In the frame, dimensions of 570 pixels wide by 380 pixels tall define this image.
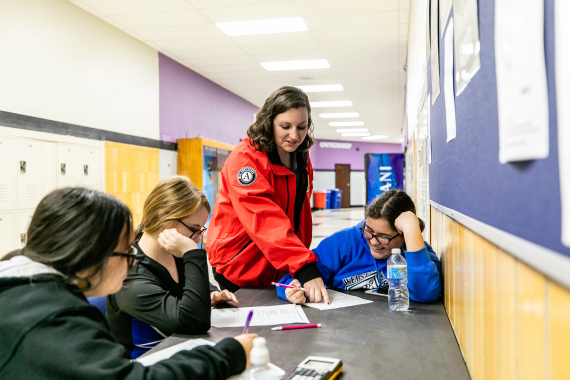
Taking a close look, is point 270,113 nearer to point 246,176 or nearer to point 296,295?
point 246,176

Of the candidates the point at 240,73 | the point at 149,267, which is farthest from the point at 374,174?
the point at 149,267

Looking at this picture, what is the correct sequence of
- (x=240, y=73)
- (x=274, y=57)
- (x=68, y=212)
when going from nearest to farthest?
(x=68, y=212) < (x=274, y=57) < (x=240, y=73)

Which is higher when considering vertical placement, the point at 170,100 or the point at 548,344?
the point at 170,100

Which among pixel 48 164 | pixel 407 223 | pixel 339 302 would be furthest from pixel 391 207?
pixel 48 164

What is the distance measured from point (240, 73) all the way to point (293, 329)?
20.2ft

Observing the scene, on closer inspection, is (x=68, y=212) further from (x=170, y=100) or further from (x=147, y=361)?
(x=170, y=100)

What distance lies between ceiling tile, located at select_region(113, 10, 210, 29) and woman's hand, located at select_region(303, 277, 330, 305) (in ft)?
12.1

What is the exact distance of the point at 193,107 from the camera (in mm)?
6801

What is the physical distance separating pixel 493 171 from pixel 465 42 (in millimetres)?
342

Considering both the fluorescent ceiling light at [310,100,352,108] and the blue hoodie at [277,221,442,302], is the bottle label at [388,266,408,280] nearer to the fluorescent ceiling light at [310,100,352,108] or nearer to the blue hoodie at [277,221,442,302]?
the blue hoodie at [277,221,442,302]

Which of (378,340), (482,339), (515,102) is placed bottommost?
(378,340)

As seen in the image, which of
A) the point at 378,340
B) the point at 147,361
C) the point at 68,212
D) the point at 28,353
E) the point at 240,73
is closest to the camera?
the point at 28,353

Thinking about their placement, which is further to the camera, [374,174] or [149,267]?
[374,174]

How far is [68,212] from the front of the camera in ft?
2.68
